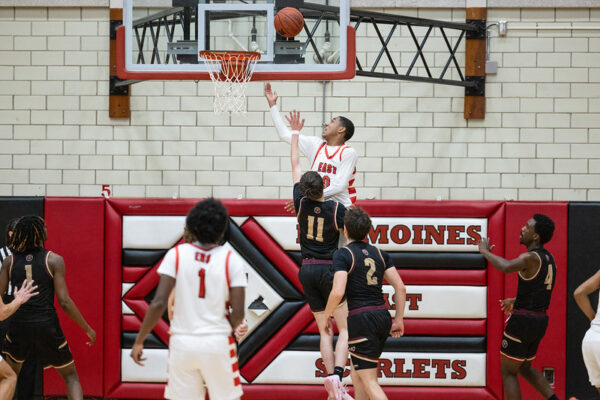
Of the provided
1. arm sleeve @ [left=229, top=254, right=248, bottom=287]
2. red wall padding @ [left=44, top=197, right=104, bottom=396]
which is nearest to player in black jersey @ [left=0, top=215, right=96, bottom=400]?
red wall padding @ [left=44, top=197, right=104, bottom=396]

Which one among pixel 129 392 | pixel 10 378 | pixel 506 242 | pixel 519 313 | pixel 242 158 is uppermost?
pixel 242 158

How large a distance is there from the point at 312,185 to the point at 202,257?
2.25m

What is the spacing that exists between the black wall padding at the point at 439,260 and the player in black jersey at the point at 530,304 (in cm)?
113

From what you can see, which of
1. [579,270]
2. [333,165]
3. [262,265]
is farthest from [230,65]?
[579,270]

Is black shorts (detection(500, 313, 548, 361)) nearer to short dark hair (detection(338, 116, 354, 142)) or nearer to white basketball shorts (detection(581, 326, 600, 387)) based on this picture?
white basketball shorts (detection(581, 326, 600, 387))

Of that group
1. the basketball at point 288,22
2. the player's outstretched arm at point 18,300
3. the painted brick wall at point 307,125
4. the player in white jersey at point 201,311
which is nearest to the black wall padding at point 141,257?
the painted brick wall at point 307,125

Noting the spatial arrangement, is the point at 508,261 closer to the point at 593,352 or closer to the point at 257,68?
the point at 593,352

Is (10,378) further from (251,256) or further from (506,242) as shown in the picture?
(506,242)

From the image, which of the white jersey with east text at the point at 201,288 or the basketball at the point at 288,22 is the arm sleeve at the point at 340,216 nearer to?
the basketball at the point at 288,22

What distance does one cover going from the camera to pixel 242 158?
9.78 metres

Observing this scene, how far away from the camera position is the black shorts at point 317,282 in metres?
7.67

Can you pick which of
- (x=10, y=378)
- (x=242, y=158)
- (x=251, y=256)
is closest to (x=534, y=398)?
(x=251, y=256)

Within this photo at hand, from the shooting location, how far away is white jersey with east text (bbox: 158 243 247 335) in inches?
208

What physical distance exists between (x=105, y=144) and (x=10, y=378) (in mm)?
3519
